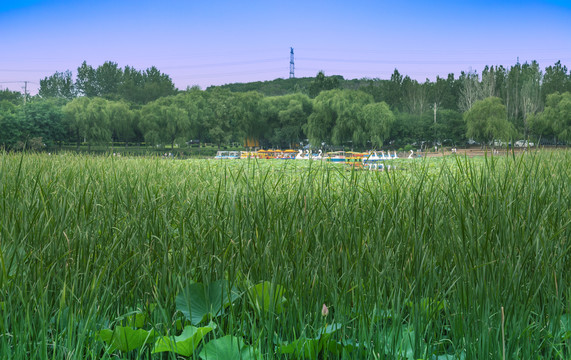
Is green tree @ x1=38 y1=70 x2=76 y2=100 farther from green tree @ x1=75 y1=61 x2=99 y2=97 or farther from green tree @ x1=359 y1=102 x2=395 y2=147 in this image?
green tree @ x1=359 y1=102 x2=395 y2=147

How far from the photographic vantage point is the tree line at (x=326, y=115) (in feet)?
127

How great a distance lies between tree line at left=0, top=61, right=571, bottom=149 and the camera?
3875cm

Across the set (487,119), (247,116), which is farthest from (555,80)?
(247,116)

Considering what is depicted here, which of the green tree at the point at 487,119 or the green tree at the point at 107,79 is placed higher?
the green tree at the point at 107,79

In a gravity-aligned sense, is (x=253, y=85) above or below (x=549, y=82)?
above

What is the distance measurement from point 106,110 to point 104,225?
1665 inches

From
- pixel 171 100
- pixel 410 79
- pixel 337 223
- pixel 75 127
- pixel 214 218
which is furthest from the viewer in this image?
pixel 410 79

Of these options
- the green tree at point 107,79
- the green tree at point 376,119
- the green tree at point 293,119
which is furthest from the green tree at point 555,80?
the green tree at point 107,79

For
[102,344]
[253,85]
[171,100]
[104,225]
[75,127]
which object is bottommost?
[102,344]

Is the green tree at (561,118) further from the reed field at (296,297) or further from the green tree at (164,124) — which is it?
the reed field at (296,297)

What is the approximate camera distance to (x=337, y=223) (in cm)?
209

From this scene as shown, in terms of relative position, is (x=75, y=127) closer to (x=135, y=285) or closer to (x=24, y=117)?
(x=24, y=117)

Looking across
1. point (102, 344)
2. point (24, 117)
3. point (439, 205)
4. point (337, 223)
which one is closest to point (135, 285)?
point (102, 344)

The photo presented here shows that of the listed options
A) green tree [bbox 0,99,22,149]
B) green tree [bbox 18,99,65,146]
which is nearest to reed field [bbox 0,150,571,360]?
green tree [bbox 18,99,65,146]
